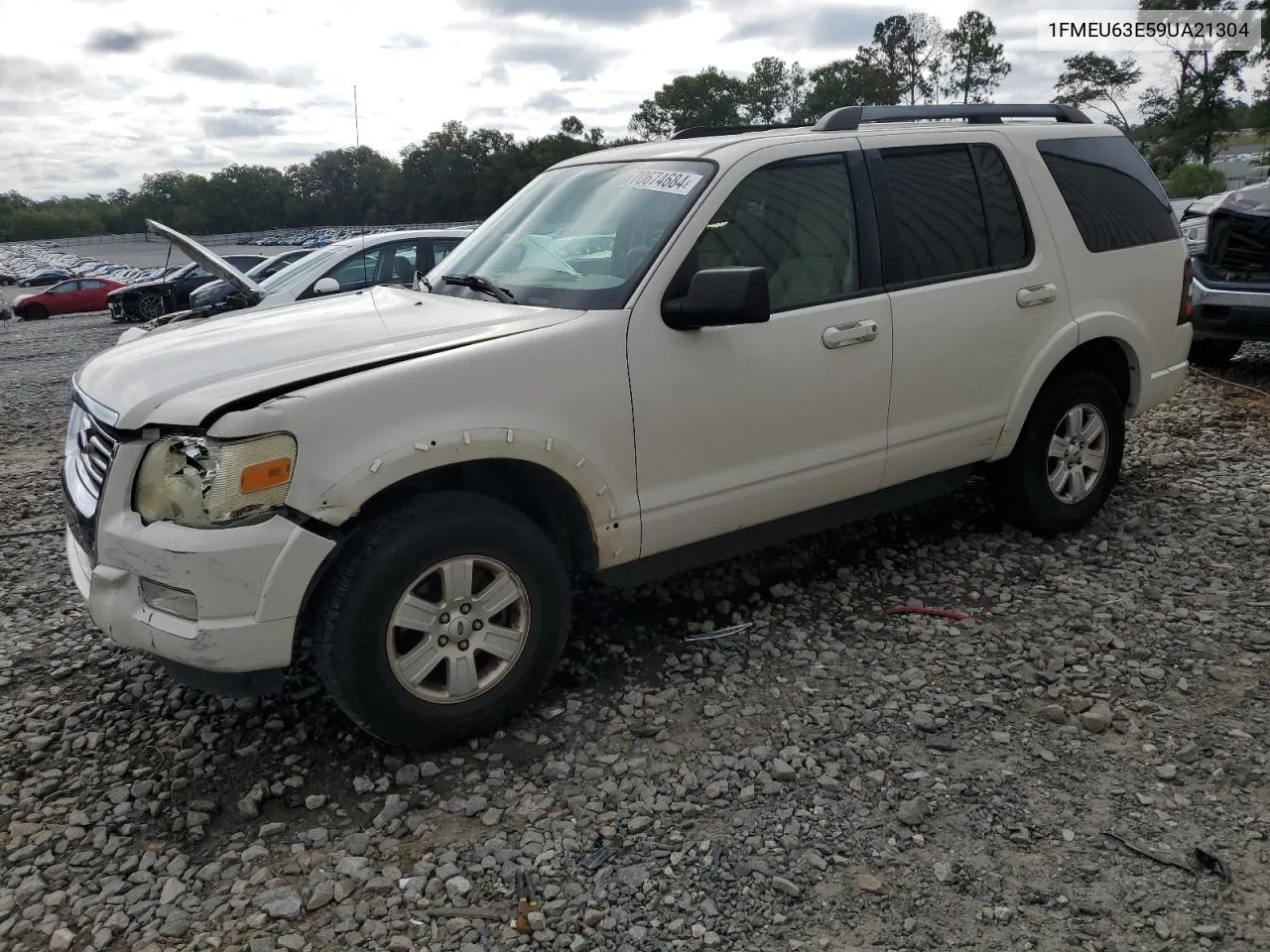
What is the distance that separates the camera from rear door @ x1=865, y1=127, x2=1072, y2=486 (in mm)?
4109

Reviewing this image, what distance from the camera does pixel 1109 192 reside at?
4793 mm

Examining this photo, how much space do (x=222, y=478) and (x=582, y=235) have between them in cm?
169

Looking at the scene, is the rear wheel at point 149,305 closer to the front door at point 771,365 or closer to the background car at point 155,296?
the background car at point 155,296

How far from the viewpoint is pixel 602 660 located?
12.9 feet

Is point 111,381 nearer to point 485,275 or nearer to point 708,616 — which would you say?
point 485,275

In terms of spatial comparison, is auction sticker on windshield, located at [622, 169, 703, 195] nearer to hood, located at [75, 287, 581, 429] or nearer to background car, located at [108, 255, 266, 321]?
hood, located at [75, 287, 581, 429]

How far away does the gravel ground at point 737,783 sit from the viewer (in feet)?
8.43

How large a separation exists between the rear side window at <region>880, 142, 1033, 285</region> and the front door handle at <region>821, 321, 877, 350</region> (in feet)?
0.88

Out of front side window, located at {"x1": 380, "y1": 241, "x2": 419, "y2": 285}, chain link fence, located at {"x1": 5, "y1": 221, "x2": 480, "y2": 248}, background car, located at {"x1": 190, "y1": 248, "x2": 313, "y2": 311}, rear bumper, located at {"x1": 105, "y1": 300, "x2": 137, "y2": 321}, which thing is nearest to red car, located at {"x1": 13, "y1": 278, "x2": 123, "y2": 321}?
chain link fence, located at {"x1": 5, "y1": 221, "x2": 480, "y2": 248}

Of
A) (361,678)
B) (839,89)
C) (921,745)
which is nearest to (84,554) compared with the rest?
(361,678)

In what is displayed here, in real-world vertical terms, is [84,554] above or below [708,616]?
above

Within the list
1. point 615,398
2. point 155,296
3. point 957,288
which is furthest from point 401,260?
point 155,296

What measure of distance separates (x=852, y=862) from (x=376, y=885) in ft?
4.15

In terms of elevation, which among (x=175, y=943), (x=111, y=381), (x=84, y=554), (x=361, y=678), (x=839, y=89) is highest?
(x=839, y=89)
